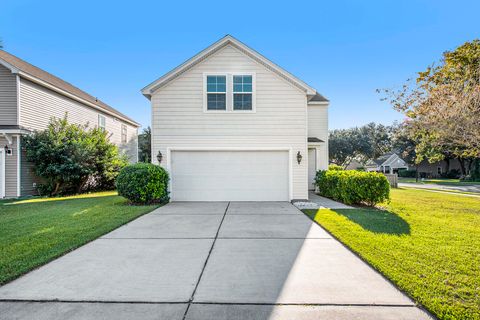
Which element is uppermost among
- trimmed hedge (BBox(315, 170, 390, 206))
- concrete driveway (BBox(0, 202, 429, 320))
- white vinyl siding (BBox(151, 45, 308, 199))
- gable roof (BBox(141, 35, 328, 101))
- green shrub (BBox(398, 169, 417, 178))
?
gable roof (BBox(141, 35, 328, 101))

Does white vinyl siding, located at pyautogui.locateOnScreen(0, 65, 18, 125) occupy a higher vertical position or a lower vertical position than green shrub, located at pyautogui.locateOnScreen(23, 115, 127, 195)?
higher

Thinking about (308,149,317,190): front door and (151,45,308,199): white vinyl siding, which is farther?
(308,149,317,190): front door

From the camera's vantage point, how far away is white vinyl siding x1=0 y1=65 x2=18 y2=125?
11.1 metres

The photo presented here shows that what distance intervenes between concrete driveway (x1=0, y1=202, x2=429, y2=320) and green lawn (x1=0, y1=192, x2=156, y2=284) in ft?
1.02

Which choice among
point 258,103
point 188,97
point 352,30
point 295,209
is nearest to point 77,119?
point 188,97

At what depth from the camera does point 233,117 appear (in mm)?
10062

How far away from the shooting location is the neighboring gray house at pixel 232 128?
395 inches

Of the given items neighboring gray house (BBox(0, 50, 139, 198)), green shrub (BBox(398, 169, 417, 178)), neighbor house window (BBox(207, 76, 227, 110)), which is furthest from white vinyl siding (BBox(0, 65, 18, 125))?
green shrub (BBox(398, 169, 417, 178))

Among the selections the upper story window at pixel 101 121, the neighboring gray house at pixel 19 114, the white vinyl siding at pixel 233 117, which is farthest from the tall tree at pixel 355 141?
the neighboring gray house at pixel 19 114

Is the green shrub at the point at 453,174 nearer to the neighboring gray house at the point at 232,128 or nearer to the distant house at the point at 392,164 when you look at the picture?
the distant house at the point at 392,164

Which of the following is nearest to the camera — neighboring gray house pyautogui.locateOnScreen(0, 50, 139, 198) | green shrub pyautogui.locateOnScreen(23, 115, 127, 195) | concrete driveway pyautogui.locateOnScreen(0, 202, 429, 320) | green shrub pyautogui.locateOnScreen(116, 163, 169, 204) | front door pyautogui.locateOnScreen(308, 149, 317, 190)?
concrete driveway pyautogui.locateOnScreen(0, 202, 429, 320)

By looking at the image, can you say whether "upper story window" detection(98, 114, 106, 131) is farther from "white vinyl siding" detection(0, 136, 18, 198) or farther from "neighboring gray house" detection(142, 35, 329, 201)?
"neighboring gray house" detection(142, 35, 329, 201)

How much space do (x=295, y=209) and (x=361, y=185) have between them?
2534 mm

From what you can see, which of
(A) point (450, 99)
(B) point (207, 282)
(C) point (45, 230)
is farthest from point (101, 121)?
(A) point (450, 99)
